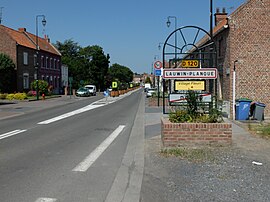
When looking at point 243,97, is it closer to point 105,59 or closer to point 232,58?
point 232,58

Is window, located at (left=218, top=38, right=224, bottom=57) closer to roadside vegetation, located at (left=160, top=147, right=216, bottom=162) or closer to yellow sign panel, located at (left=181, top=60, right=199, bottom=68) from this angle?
yellow sign panel, located at (left=181, top=60, right=199, bottom=68)

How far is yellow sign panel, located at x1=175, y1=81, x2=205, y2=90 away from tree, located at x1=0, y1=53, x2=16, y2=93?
113 ft

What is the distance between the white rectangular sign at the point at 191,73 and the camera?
1231cm

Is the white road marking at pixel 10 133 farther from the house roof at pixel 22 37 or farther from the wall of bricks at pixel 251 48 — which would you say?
the house roof at pixel 22 37

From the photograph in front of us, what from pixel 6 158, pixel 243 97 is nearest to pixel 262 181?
pixel 6 158

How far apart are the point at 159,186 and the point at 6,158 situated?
4.34 m

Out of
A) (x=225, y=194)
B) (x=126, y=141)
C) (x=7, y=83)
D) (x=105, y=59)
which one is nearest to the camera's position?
(x=225, y=194)

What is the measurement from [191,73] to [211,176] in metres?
6.49

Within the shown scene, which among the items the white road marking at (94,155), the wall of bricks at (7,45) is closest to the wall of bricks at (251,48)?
the white road marking at (94,155)

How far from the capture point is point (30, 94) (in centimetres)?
4762

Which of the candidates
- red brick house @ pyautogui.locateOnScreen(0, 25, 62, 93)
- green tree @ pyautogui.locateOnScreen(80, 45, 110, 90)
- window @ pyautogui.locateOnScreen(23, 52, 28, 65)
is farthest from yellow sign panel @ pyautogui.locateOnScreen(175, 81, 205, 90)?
green tree @ pyautogui.locateOnScreen(80, 45, 110, 90)

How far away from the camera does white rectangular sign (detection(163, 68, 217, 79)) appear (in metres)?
12.3

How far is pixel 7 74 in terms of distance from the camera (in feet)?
146

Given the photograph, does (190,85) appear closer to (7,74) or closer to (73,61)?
(7,74)
